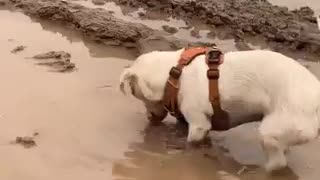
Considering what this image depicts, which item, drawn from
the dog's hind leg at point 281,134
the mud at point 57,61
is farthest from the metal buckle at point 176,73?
the mud at point 57,61

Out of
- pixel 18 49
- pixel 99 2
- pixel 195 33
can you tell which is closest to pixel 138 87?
pixel 18 49

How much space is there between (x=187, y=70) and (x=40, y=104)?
3.80ft

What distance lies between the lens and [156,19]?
6.89 meters

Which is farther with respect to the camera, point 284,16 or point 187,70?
point 284,16

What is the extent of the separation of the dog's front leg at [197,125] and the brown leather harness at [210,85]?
0.06 m

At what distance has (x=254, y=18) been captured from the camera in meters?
6.68

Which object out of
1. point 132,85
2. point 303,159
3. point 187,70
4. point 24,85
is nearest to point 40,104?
Answer: point 24,85

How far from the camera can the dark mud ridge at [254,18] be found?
6.28m

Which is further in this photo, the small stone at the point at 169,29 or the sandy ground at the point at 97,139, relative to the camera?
the small stone at the point at 169,29

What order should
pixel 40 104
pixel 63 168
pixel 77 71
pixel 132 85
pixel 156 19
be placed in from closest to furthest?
pixel 63 168
pixel 132 85
pixel 40 104
pixel 77 71
pixel 156 19

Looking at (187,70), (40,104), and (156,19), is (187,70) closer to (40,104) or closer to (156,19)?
(40,104)

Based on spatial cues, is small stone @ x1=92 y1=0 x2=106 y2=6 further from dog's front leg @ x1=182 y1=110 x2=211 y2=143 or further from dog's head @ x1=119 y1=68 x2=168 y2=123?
dog's front leg @ x1=182 y1=110 x2=211 y2=143

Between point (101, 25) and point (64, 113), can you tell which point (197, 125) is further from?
point (101, 25)

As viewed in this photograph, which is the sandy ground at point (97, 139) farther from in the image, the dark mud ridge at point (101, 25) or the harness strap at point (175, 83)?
the dark mud ridge at point (101, 25)
